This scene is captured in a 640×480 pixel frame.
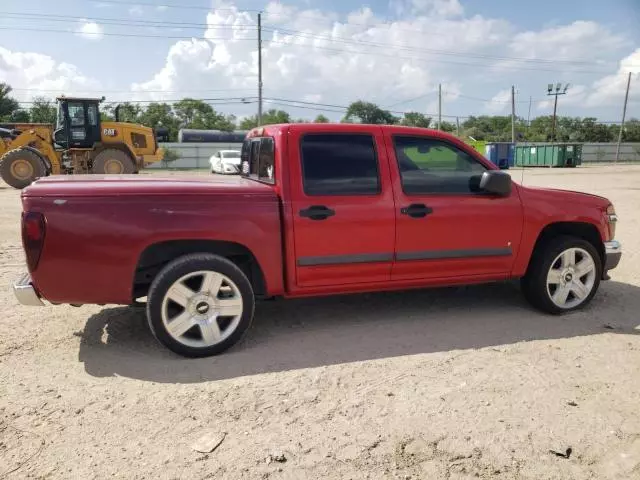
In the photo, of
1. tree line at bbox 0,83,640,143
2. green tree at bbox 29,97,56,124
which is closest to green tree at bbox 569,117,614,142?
tree line at bbox 0,83,640,143

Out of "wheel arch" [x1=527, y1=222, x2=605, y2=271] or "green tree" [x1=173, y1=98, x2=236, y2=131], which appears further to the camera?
"green tree" [x1=173, y1=98, x2=236, y2=131]

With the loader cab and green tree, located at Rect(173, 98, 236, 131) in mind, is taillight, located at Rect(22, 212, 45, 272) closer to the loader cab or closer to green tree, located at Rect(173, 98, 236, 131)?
the loader cab

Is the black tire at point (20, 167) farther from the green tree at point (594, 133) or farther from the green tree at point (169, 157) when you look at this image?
the green tree at point (594, 133)

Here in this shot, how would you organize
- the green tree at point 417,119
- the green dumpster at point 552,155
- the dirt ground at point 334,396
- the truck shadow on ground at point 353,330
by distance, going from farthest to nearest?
the green tree at point 417,119 < the green dumpster at point 552,155 < the truck shadow on ground at point 353,330 < the dirt ground at point 334,396

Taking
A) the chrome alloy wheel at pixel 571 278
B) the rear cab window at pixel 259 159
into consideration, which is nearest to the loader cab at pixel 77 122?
the rear cab window at pixel 259 159

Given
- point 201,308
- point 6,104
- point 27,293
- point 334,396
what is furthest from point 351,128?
point 6,104

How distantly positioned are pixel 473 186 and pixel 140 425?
3242mm

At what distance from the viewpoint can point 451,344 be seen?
13.9ft

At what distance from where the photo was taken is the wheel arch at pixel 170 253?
155 inches

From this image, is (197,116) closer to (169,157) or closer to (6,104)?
(6,104)

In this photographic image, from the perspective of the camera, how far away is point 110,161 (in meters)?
17.1

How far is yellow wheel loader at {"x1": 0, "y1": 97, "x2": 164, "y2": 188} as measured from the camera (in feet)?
54.7

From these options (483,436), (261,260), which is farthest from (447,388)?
(261,260)

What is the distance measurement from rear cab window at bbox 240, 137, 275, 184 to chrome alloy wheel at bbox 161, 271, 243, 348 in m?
0.94
